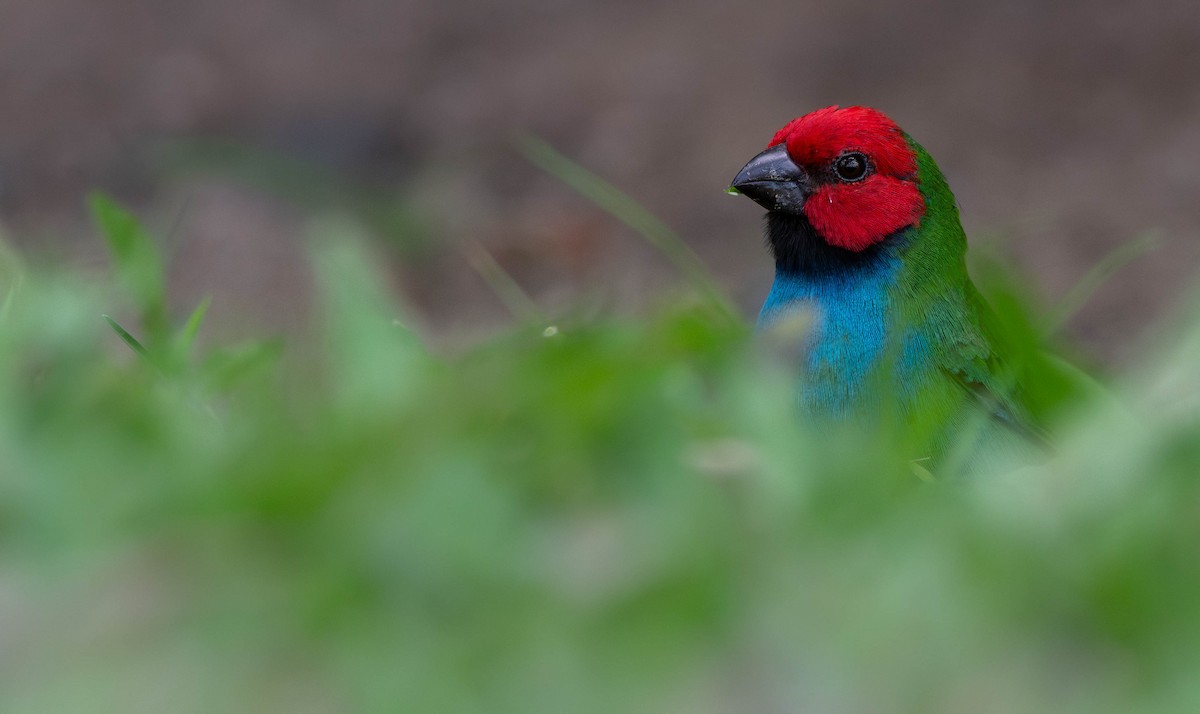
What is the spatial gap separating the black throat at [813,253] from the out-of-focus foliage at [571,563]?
1.55m

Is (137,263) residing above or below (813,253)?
above

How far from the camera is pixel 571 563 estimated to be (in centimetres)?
93

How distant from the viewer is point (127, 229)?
1641mm

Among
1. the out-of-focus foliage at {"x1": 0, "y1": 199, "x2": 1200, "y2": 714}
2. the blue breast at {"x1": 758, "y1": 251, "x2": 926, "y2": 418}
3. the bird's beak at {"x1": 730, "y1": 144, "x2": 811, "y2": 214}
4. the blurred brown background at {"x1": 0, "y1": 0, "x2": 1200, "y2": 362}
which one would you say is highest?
the out-of-focus foliage at {"x1": 0, "y1": 199, "x2": 1200, "y2": 714}

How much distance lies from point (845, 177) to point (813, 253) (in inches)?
6.8

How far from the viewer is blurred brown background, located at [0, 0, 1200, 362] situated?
5.50m

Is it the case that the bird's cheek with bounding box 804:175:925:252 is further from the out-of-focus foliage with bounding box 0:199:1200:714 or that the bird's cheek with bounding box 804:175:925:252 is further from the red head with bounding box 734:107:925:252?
A: the out-of-focus foliage with bounding box 0:199:1200:714

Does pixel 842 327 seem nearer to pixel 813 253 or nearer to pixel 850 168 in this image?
pixel 813 253

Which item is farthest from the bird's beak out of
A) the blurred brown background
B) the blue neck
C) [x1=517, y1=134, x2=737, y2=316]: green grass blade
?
the blurred brown background

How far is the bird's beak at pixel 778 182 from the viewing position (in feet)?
8.87

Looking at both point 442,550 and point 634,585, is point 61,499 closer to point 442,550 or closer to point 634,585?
point 442,550

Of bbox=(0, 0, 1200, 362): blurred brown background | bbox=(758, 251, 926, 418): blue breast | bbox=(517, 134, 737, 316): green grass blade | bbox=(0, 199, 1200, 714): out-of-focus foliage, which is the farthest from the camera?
bbox=(0, 0, 1200, 362): blurred brown background

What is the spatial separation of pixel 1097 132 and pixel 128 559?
573cm

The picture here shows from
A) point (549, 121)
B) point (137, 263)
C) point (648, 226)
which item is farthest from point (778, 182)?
point (549, 121)
